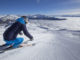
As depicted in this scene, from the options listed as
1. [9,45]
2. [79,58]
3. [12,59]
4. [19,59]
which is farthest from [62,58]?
[9,45]

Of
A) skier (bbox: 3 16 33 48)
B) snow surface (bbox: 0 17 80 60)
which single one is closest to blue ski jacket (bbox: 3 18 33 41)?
skier (bbox: 3 16 33 48)

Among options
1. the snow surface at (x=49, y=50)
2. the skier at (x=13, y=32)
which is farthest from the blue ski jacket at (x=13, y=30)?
the snow surface at (x=49, y=50)

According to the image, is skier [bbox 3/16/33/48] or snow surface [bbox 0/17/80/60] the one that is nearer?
snow surface [bbox 0/17/80/60]

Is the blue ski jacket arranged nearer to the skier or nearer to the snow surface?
the skier

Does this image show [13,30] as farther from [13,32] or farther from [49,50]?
[49,50]

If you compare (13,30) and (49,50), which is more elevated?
(13,30)

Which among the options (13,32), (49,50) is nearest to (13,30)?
(13,32)

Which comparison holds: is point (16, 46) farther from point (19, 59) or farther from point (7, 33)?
point (19, 59)

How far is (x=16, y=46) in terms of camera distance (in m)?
2.90

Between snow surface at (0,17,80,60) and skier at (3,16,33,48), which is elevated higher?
skier at (3,16,33,48)

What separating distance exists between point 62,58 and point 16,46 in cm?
177

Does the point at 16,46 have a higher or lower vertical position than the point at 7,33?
lower

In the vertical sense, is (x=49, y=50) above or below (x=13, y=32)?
below

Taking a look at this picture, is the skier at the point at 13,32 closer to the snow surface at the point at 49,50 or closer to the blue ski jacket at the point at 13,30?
the blue ski jacket at the point at 13,30
